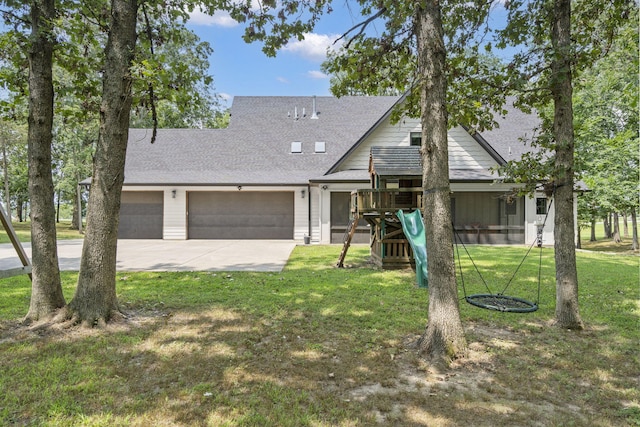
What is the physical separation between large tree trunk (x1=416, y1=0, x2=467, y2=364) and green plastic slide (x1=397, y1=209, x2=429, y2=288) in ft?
9.98

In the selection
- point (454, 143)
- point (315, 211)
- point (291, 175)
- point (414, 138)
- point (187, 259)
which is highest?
point (414, 138)

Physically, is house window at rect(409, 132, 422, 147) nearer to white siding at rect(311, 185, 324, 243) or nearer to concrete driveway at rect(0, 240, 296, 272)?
white siding at rect(311, 185, 324, 243)

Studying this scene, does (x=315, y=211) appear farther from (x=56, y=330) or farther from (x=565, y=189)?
(x=56, y=330)

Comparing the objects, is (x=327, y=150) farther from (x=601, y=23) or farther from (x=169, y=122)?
(x=169, y=122)

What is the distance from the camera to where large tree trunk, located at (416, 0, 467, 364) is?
3.61m

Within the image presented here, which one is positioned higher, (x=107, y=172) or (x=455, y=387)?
(x=107, y=172)

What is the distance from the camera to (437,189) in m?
3.63

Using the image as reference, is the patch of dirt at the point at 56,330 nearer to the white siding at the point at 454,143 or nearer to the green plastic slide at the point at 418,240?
the green plastic slide at the point at 418,240

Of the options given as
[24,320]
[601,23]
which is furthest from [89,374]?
[601,23]

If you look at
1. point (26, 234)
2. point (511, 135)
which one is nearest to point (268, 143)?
point (511, 135)

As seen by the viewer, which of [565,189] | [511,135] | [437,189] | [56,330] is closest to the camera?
[437,189]

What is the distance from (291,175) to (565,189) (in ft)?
42.4

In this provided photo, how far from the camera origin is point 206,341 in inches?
156

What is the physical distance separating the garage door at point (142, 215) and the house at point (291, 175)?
1.7 inches
